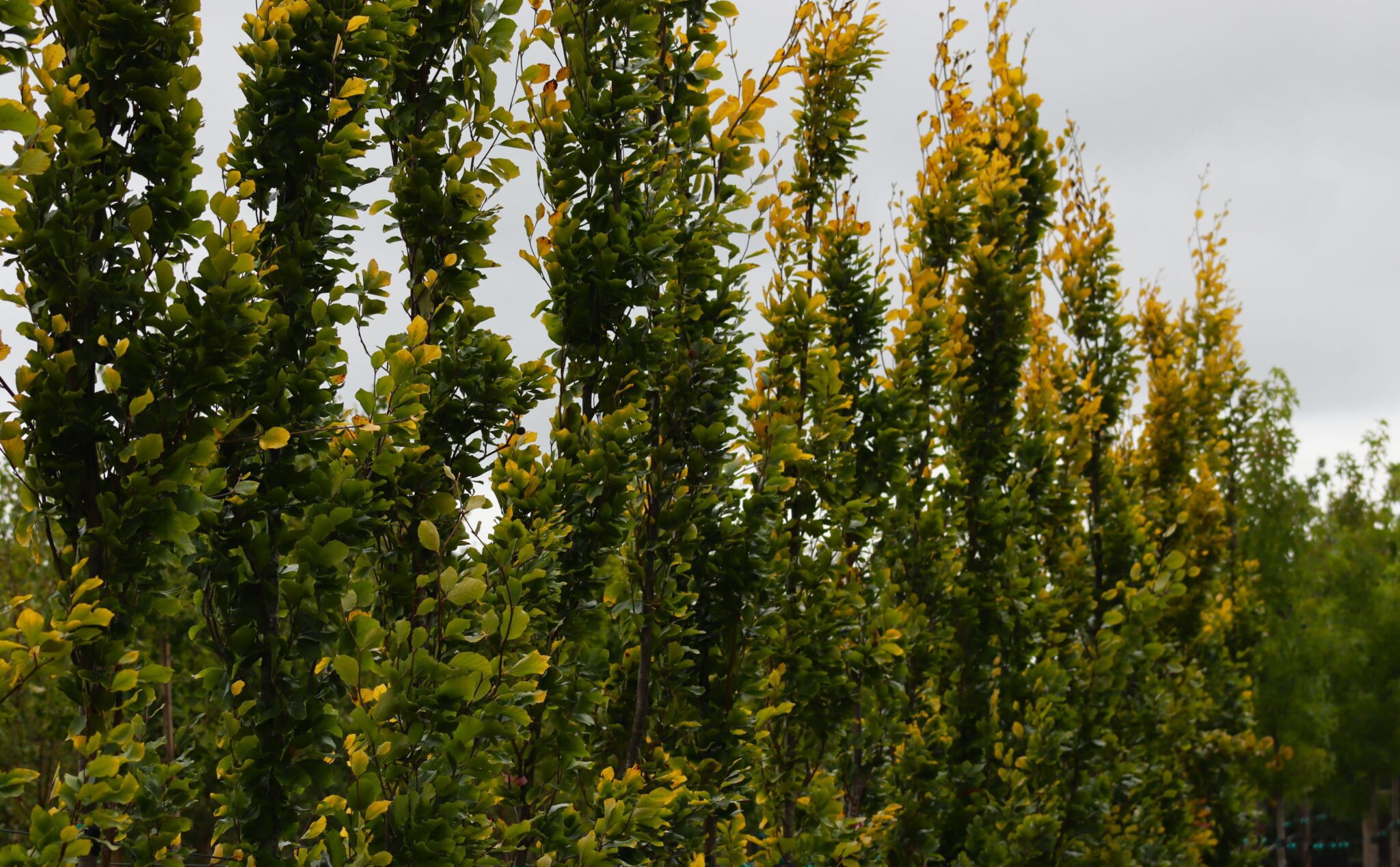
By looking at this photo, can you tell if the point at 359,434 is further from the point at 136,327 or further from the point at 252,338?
the point at 136,327

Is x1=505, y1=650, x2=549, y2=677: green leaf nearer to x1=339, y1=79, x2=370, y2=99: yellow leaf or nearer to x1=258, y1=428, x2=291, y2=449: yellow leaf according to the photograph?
x1=258, y1=428, x2=291, y2=449: yellow leaf

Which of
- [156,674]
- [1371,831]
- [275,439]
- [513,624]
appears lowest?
[1371,831]

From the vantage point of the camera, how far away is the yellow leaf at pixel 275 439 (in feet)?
12.0

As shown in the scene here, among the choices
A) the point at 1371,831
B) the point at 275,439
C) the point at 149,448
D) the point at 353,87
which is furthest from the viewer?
the point at 1371,831

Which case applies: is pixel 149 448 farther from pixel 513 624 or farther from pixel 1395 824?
pixel 1395 824

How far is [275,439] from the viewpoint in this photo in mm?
3664

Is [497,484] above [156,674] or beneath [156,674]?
above

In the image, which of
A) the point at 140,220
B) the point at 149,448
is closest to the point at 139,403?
the point at 149,448

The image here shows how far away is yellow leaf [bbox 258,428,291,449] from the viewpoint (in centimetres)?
367

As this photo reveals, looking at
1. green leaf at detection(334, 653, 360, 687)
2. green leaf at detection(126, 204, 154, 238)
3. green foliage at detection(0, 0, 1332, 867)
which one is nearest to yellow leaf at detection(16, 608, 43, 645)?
green foliage at detection(0, 0, 1332, 867)

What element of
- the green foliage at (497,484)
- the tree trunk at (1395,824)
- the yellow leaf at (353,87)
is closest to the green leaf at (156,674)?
the green foliage at (497,484)

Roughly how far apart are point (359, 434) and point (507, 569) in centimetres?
67

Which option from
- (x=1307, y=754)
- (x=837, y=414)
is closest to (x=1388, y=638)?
(x=1307, y=754)

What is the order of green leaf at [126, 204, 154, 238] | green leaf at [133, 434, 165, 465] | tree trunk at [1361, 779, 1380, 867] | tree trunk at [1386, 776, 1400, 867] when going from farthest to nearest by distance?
tree trunk at [1386, 776, 1400, 867], tree trunk at [1361, 779, 1380, 867], green leaf at [126, 204, 154, 238], green leaf at [133, 434, 165, 465]
